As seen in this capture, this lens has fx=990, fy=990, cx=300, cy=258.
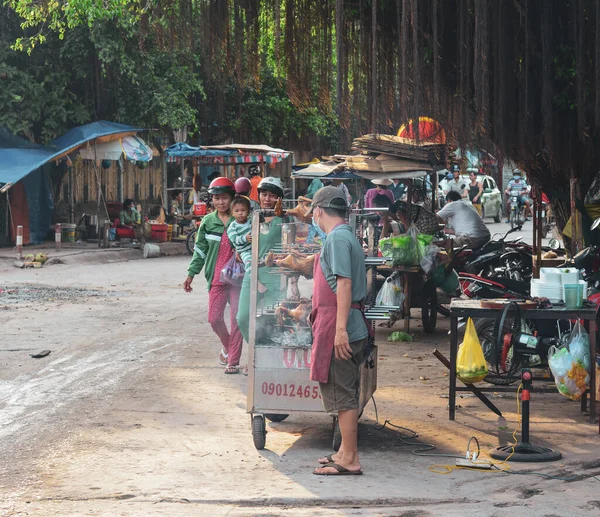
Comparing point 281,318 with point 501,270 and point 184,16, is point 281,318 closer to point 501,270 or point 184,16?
point 184,16

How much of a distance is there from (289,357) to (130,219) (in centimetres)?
1981

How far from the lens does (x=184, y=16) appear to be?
26.5 feet

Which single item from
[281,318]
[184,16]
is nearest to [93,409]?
[281,318]

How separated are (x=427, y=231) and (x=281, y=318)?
→ 6.39 meters

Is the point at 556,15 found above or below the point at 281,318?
above

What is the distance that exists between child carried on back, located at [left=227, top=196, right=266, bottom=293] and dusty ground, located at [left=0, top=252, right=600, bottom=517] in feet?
4.03

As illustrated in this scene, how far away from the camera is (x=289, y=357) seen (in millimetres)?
6711

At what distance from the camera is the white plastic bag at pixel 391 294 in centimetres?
1059

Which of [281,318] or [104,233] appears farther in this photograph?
[104,233]

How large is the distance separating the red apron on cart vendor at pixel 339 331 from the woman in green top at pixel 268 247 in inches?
33.0

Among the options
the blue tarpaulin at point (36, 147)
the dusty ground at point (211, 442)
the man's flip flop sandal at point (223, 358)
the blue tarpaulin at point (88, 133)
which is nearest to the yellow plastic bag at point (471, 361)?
the dusty ground at point (211, 442)

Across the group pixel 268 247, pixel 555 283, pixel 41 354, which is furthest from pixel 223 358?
pixel 555 283

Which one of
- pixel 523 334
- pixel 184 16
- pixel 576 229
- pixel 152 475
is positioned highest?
pixel 184 16

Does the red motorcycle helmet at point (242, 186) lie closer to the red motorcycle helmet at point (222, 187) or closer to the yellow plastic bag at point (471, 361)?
the red motorcycle helmet at point (222, 187)
